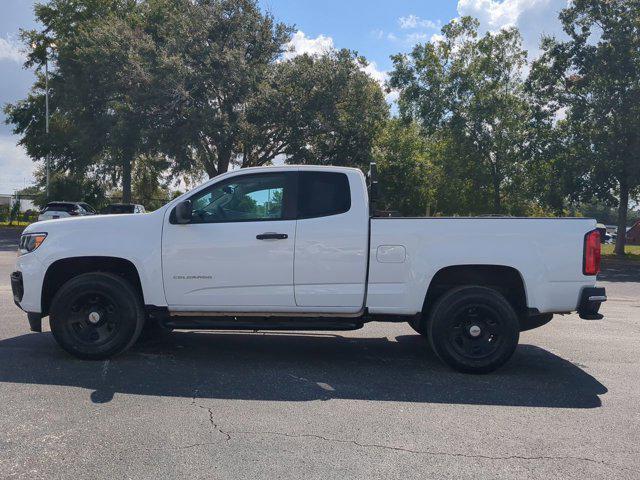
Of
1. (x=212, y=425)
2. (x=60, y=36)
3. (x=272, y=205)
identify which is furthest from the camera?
(x=60, y=36)

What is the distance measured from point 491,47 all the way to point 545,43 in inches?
109

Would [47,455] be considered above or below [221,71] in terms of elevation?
below

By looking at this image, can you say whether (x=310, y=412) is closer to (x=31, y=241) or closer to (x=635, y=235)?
(x=31, y=241)

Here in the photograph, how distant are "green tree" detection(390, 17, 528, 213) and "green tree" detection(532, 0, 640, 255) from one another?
173 cm

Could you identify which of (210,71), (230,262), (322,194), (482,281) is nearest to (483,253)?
(482,281)

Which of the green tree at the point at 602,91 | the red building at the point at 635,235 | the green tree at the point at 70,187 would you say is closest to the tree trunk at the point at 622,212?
the green tree at the point at 602,91

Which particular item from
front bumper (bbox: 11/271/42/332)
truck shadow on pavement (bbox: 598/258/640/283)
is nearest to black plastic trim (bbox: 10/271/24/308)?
front bumper (bbox: 11/271/42/332)

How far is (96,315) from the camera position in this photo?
6215 millimetres

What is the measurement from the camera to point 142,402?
16.5ft

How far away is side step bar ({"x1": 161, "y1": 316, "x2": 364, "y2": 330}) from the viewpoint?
6.12m

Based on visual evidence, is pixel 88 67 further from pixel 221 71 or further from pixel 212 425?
pixel 212 425

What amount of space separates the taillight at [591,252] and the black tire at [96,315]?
447cm

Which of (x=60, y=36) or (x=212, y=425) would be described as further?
(x=60, y=36)

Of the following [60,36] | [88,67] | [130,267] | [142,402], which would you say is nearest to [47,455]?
[142,402]
